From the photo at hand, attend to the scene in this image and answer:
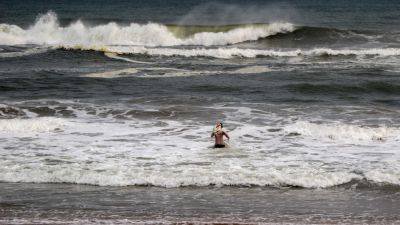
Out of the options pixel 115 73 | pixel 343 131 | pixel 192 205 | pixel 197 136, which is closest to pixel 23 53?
pixel 115 73

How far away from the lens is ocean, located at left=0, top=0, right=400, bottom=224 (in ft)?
39.4

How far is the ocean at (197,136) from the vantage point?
39.4 ft

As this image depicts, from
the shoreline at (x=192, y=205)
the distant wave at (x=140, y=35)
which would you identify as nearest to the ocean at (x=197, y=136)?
the shoreline at (x=192, y=205)

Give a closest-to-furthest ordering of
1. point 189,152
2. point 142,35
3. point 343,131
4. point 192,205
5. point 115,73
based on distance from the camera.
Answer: point 192,205, point 189,152, point 343,131, point 115,73, point 142,35

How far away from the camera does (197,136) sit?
1766 centimetres

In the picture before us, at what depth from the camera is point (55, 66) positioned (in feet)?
106

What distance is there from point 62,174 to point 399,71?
66.3 ft

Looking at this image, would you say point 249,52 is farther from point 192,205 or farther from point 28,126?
point 192,205

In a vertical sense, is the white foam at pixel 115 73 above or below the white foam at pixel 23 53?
below

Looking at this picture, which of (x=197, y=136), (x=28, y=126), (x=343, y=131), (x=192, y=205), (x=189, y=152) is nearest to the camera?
(x=192, y=205)

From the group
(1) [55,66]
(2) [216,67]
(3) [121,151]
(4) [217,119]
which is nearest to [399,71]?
(2) [216,67]

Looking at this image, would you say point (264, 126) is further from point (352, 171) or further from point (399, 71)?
point (399, 71)

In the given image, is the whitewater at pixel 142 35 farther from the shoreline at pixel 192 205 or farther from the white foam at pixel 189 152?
the shoreline at pixel 192 205

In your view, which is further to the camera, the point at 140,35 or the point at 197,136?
the point at 140,35
